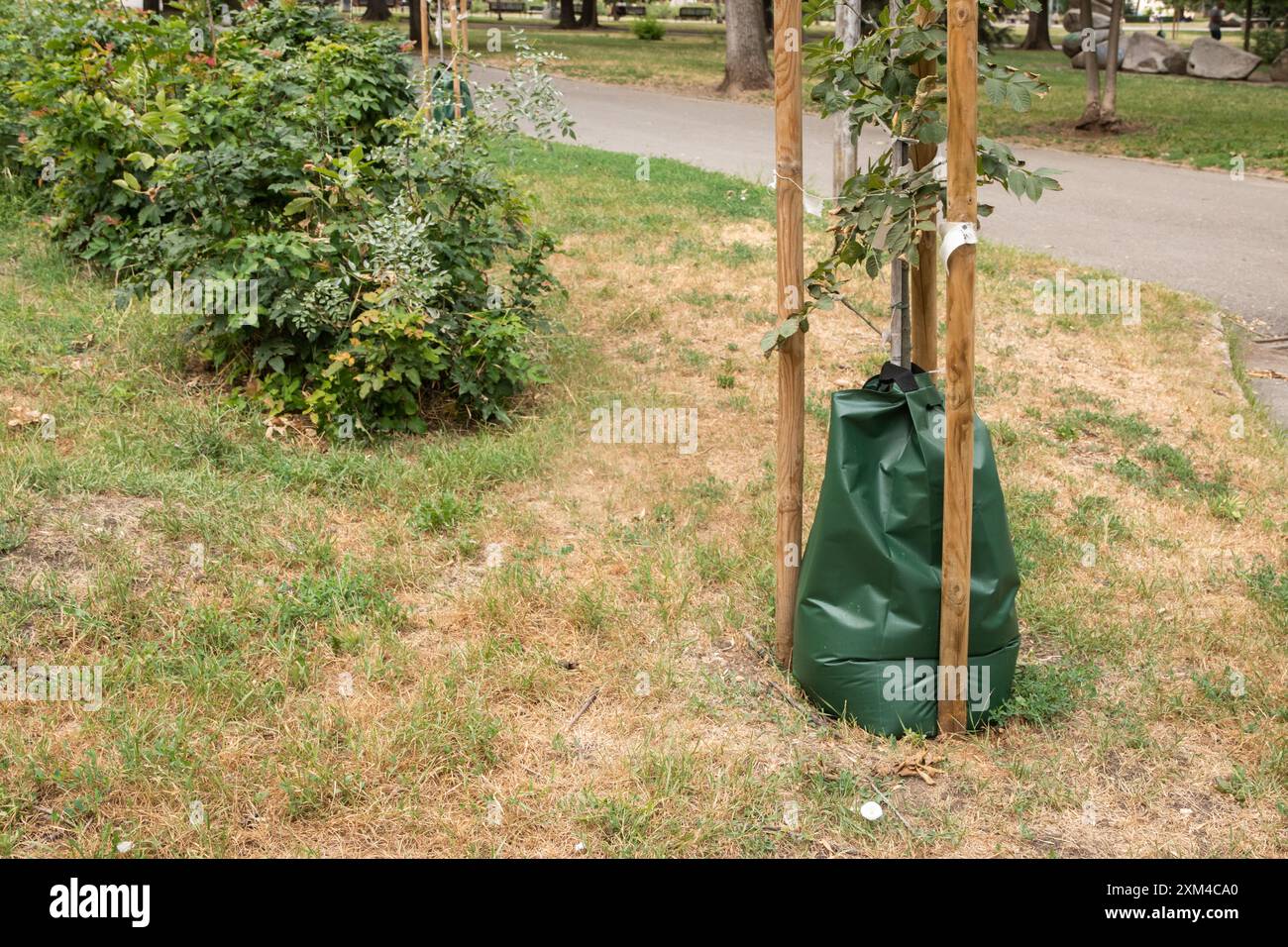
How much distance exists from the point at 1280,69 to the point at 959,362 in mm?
24075

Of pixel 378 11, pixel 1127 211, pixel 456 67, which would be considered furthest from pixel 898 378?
pixel 378 11

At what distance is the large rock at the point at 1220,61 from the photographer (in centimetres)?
2386

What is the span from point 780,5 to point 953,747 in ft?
6.86

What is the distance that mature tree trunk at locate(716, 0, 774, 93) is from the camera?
65.3 ft

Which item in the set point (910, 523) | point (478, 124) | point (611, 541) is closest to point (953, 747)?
point (910, 523)

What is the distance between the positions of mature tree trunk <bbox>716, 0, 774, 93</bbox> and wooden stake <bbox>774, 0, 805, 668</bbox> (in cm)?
1725

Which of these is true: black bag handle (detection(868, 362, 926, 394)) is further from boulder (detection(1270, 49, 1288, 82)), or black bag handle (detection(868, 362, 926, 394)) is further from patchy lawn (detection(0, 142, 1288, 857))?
boulder (detection(1270, 49, 1288, 82))

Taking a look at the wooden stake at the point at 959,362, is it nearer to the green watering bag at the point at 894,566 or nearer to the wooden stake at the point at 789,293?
the green watering bag at the point at 894,566

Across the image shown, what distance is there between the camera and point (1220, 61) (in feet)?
78.7

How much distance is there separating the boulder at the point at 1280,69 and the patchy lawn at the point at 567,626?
65.2 feet

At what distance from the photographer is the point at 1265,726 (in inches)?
142

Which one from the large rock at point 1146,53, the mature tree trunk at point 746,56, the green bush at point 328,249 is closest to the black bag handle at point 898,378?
the green bush at point 328,249

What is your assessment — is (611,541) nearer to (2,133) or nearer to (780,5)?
(780,5)

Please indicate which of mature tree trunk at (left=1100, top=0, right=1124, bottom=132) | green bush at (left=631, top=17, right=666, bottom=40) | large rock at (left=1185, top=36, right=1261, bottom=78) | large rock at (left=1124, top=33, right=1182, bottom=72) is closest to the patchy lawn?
mature tree trunk at (left=1100, top=0, right=1124, bottom=132)
